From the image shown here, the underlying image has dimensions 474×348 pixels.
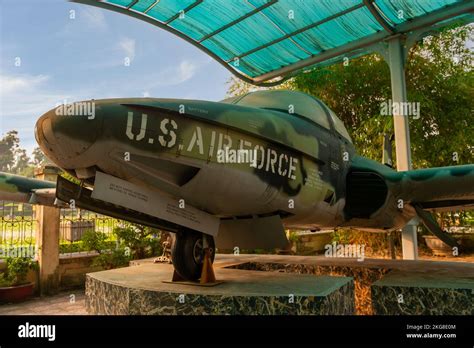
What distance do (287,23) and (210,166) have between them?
10704 mm

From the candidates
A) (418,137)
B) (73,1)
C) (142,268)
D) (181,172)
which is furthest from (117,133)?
(418,137)

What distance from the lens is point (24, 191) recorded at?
22.4ft

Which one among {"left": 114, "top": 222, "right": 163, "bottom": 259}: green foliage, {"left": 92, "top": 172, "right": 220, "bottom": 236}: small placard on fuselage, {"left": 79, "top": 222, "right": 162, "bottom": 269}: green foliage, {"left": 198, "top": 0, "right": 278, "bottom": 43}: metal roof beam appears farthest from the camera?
{"left": 114, "top": 222, "right": 163, "bottom": 259}: green foliage

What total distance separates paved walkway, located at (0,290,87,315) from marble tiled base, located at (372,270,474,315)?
7.12 metres

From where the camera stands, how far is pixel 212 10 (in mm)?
12688

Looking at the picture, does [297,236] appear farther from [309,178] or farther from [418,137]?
[309,178]

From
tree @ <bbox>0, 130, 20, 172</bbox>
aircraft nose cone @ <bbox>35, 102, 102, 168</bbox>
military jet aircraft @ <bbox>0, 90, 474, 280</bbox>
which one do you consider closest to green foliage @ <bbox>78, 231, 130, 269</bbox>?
military jet aircraft @ <bbox>0, 90, 474, 280</bbox>

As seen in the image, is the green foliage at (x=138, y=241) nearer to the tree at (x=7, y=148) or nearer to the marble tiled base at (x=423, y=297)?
the marble tiled base at (x=423, y=297)

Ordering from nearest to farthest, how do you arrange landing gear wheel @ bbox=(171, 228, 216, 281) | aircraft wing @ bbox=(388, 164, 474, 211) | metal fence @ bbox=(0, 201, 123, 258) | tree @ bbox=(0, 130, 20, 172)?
landing gear wheel @ bbox=(171, 228, 216, 281), aircraft wing @ bbox=(388, 164, 474, 211), metal fence @ bbox=(0, 201, 123, 258), tree @ bbox=(0, 130, 20, 172)

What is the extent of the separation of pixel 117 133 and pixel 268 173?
5.69 feet

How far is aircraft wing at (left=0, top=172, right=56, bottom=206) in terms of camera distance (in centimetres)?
657

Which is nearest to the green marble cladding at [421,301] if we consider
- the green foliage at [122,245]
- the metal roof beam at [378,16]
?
the metal roof beam at [378,16]

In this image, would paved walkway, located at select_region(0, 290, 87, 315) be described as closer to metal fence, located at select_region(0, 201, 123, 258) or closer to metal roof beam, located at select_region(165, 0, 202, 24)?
metal fence, located at select_region(0, 201, 123, 258)

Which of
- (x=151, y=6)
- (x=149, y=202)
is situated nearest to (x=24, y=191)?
(x=149, y=202)
